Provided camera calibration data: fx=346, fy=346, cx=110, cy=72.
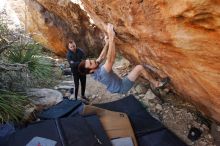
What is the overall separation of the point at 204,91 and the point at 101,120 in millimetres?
1491

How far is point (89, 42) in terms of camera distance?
10391mm

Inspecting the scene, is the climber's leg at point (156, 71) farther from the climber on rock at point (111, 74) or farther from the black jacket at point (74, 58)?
the black jacket at point (74, 58)

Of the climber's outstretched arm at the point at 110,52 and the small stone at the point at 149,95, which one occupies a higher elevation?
the climber's outstretched arm at the point at 110,52

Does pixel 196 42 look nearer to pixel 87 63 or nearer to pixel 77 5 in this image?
pixel 87 63

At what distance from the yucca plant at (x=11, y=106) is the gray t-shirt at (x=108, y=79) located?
4.87ft

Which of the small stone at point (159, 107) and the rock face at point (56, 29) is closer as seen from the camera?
the small stone at point (159, 107)

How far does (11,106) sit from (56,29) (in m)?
4.88

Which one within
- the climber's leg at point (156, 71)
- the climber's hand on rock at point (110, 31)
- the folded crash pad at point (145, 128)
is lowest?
the folded crash pad at point (145, 128)

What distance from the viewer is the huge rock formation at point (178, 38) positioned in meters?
3.18

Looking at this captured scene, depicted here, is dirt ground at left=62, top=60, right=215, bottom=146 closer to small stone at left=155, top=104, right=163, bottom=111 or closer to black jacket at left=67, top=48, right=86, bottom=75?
small stone at left=155, top=104, right=163, bottom=111

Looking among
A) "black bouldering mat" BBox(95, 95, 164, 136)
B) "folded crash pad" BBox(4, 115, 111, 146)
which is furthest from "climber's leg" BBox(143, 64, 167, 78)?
"folded crash pad" BBox(4, 115, 111, 146)

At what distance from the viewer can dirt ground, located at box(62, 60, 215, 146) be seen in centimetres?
590

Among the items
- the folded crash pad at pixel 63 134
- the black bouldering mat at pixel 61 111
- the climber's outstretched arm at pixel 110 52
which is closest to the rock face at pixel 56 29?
the black bouldering mat at pixel 61 111

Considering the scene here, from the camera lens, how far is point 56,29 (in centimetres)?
1022
